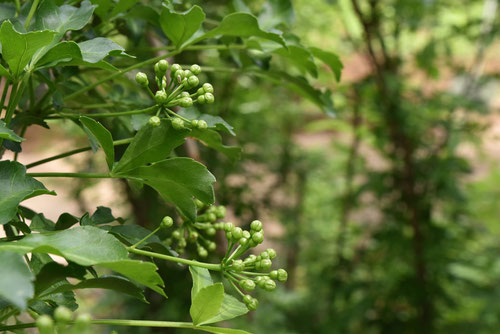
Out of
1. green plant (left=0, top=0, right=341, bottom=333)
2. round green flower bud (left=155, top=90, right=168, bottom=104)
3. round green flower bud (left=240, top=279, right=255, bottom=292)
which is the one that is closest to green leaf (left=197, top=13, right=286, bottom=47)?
green plant (left=0, top=0, right=341, bottom=333)

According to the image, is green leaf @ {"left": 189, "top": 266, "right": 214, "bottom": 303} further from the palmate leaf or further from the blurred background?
the blurred background

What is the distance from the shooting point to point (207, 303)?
353mm

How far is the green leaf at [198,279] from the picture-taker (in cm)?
37

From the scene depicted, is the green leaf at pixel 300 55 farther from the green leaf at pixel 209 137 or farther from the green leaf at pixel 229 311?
the green leaf at pixel 229 311

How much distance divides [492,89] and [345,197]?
0.65 metres

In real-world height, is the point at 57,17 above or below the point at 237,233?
above

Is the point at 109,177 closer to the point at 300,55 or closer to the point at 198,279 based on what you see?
the point at 198,279

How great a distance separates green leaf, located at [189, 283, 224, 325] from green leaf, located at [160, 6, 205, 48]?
22 centimetres

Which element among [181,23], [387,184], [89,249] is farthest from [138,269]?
[387,184]

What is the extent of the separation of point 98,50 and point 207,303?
0.19 meters

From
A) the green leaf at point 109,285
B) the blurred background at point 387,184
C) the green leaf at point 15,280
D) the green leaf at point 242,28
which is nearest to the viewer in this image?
the green leaf at point 15,280

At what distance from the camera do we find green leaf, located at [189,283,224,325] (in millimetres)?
345

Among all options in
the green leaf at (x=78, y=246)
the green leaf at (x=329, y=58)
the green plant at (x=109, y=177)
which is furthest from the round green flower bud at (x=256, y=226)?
the green leaf at (x=329, y=58)

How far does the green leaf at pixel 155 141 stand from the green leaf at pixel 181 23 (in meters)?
0.11
